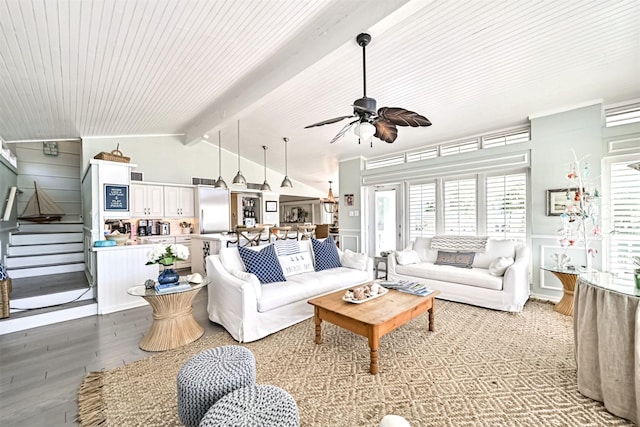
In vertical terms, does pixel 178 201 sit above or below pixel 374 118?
below

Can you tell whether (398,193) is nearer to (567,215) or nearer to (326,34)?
(567,215)

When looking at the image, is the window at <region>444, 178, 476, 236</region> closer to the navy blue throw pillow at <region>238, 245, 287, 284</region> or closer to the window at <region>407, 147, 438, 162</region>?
the window at <region>407, 147, 438, 162</region>

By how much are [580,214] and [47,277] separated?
26.6 ft

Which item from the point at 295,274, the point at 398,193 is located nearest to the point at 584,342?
the point at 295,274

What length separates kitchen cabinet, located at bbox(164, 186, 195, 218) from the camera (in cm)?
645

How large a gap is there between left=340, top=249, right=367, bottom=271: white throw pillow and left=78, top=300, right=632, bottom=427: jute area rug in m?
1.24

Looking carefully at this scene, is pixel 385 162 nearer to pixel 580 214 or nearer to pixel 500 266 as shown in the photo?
pixel 500 266

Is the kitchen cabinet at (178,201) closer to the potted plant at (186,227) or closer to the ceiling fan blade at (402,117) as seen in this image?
the potted plant at (186,227)

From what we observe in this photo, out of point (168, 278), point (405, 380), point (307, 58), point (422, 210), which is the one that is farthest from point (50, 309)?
point (422, 210)

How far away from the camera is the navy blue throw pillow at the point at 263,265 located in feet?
10.8

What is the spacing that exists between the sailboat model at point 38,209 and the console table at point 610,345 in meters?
8.62

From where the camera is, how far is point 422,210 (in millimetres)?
5617

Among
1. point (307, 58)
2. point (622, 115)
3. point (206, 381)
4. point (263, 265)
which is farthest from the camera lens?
point (622, 115)

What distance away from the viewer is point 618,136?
3.62m
